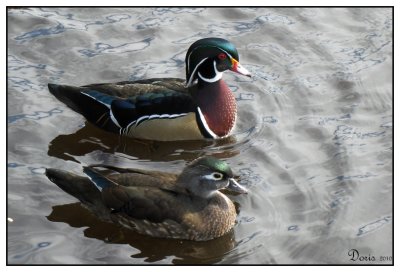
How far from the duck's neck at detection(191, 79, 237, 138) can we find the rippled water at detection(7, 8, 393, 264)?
164 millimetres

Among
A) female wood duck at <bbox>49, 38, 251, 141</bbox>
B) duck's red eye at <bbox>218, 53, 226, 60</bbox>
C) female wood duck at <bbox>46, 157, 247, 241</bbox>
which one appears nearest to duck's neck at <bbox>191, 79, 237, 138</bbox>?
female wood duck at <bbox>49, 38, 251, 141</bbox>

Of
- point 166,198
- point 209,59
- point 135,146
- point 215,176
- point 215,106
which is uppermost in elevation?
point 209,59

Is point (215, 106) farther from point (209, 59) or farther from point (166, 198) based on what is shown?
point (166, 198)

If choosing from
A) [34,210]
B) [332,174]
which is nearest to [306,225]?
[332,174]

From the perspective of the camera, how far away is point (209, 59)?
31.3 ft

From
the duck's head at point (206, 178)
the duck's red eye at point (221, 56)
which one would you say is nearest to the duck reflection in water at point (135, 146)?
the duck's red eye at point (221, 56)

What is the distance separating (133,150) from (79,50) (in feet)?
5.99

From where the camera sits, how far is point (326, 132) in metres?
9.42

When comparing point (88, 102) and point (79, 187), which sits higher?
point (88, 102)

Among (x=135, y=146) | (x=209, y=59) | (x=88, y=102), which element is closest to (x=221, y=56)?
(x=209, y=59)

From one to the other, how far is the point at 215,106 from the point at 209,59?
478mm

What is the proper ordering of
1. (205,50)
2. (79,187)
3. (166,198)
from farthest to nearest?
(205,50)
(79,187)
(166,198)

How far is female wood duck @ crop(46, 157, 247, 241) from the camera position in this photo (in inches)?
306

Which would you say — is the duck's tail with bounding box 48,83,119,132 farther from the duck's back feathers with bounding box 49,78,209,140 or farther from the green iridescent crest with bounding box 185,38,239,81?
the green iridescent crest with bounding box 185,38,239,81
